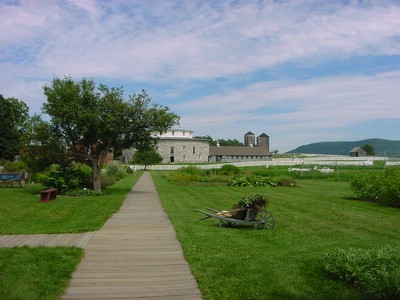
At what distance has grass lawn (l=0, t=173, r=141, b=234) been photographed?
35.2 feet

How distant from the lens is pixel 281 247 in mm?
8492

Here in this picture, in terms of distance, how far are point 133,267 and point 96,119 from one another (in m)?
14.5

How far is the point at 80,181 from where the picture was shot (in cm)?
2300

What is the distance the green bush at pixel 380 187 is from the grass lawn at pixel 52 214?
1017cm

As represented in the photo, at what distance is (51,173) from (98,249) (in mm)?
14805

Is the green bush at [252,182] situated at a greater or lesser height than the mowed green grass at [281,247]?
greater

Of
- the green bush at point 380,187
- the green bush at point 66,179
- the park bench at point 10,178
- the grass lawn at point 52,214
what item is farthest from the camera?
the park bench at point 10,178

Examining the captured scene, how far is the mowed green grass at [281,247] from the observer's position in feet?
19.1

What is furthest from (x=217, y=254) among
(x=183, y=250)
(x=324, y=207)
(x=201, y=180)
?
(x=201, y=180)

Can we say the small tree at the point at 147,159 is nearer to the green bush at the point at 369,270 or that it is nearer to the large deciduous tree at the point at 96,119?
the large deciduous tree at the point at 96,119

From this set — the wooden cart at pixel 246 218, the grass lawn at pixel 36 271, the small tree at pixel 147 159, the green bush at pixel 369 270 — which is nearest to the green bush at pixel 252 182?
the wooden cart at pixel 246 218

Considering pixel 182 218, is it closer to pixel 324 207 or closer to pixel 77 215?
pixel 77 215

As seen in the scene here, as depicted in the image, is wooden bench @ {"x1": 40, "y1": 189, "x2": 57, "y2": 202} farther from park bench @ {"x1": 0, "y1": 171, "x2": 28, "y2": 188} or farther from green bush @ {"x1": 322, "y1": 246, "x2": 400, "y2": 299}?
green bush @ {"x1": 322, "y1": 246, "x2": 400, "y2": 299}

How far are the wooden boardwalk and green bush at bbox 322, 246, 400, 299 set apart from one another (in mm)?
2102
